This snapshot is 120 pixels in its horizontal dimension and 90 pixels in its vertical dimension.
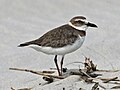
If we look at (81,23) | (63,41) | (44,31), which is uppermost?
(44,31)

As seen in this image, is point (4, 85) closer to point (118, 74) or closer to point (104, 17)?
point (118, 74)

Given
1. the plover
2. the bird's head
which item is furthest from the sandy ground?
the bird's head

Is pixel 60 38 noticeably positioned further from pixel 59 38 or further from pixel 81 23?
pixel 81 23

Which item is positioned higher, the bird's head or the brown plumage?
the bird's head

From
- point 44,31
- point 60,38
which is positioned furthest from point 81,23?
point 44,31

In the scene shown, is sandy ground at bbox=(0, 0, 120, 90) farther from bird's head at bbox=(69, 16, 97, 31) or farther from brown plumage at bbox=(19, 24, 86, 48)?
bird's head at bbox=(69, 16, 97, 31)

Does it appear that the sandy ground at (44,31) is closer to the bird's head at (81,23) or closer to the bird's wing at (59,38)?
the bird's wing at (59,38)

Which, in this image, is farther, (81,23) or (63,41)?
(81,23)

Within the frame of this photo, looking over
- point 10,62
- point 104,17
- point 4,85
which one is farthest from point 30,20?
point 4,85
